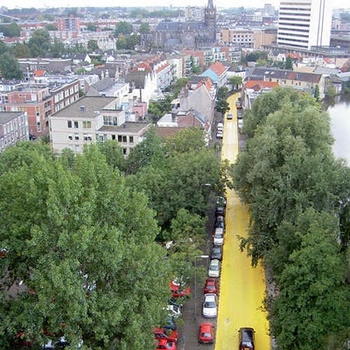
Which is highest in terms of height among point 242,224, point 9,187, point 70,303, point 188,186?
point 9,187

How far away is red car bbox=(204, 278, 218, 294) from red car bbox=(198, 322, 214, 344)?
3155mm

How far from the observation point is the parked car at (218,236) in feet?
98.6

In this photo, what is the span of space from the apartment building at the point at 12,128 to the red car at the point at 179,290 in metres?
27.1

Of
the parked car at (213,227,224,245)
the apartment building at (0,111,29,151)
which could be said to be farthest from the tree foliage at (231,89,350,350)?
the apartment building at (0,111,29,151)

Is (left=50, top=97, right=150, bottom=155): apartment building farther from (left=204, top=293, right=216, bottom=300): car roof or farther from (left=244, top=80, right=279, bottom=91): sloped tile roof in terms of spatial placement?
(left=244, top=80, right=279, bottom=91): sloped tile roof

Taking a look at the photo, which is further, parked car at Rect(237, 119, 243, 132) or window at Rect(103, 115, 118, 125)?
parked car at Rect(237, 119, 243, 132)

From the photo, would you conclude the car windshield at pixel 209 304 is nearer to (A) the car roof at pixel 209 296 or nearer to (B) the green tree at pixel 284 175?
(A) the car roof at pixel 209 296

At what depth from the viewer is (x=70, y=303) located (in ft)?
49.8

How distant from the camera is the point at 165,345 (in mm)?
20578

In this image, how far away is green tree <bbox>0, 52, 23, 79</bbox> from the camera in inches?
3164

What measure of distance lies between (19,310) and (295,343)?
9829 mm

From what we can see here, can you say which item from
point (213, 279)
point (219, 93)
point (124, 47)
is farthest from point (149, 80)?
point (124, 47)

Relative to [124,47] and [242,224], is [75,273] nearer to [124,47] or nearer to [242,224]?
[242,224]

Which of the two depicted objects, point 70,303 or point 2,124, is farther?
point 2,124
